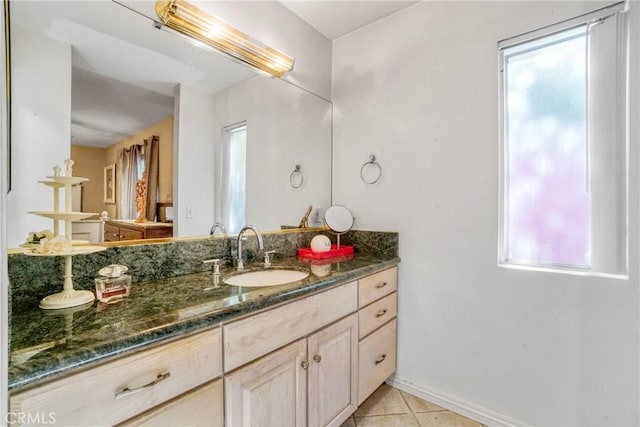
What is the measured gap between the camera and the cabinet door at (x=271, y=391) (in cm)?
90

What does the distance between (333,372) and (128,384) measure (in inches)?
33.9

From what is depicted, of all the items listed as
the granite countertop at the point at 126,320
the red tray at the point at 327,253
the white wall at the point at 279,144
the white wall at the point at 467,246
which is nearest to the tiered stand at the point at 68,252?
the granite countertop at the point at 126,320

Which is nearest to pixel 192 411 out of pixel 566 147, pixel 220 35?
pixel 220 35

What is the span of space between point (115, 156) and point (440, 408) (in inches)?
81.1

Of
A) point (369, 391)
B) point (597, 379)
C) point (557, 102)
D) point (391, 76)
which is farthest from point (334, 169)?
point (597, 379)

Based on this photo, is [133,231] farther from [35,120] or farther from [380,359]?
[380,359]

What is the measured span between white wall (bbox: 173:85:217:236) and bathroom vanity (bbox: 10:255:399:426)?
283 millimetres

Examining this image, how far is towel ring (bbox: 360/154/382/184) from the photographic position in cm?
189

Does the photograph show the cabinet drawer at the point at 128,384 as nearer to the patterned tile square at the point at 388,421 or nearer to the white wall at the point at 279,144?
the white wall at the point at 279,144

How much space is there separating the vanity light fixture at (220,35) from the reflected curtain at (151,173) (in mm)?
506

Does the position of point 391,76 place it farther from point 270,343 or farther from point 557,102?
point 270,343

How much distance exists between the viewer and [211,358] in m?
0.84

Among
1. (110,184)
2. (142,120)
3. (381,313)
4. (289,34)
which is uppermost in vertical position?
(289,34)

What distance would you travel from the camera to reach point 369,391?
5.06 feet
